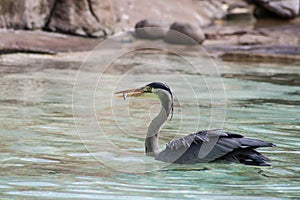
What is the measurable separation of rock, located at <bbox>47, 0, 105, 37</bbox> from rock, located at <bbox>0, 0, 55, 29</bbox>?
0.70ft

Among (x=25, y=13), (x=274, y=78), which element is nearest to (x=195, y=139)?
(x=274, y=78)

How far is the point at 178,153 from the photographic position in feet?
19.9

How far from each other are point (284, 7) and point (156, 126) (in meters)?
18.2

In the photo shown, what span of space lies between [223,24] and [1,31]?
32.9 feet

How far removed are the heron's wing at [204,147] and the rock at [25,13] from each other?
10.3m

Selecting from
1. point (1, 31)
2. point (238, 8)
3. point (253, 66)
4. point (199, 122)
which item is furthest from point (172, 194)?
point (238, 8)

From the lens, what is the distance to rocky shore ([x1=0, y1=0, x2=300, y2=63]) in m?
15.6

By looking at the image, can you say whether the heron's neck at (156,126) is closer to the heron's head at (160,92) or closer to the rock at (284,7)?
the heron's head at (160,92)

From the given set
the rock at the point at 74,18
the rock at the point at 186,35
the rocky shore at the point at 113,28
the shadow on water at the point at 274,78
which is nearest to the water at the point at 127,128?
the shadow on water at the point at 274,78

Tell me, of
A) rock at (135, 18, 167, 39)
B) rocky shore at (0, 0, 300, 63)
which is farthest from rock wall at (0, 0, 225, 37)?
rock at (135, 18, 167, 39)

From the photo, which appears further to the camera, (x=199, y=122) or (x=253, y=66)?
(x=253, y=66)

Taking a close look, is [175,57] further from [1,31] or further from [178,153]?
[178,153]

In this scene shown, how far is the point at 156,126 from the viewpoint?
20.5ft

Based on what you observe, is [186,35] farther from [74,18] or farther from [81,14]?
[74,18]
